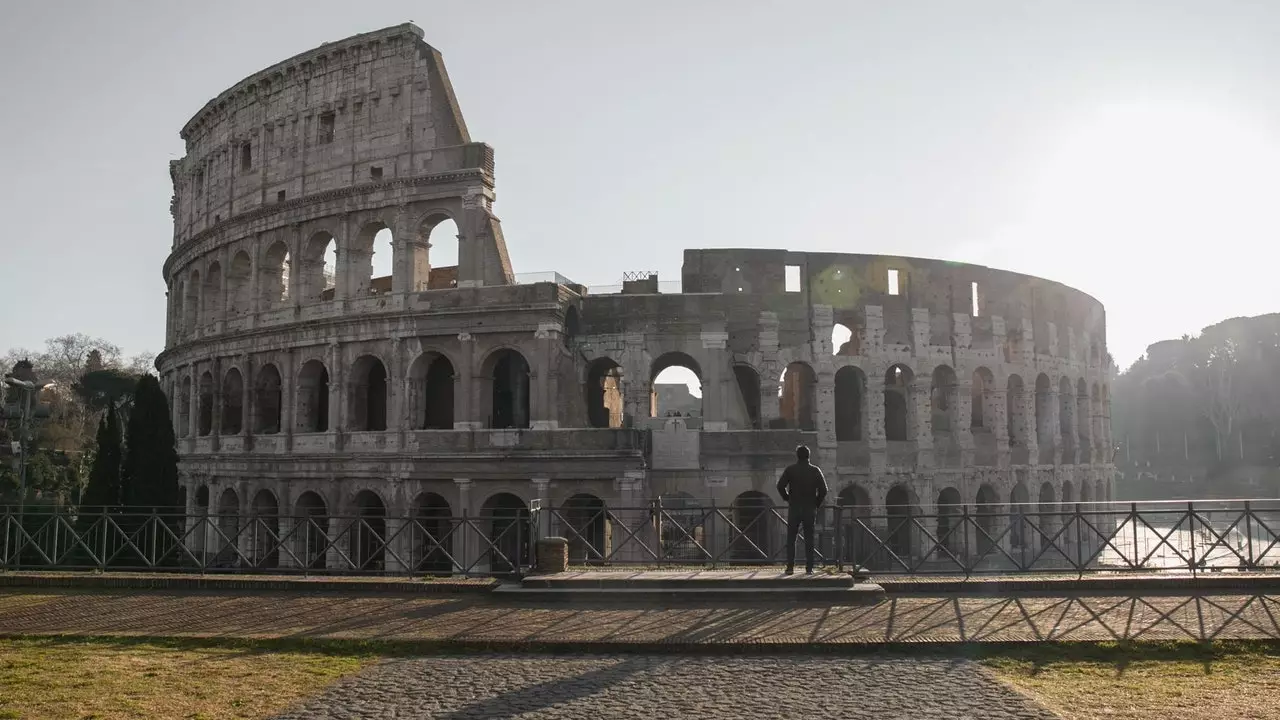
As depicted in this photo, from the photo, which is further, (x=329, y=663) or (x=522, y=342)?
(x=522, y=342)

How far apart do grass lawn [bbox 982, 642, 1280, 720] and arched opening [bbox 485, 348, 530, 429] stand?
1924 centimetres

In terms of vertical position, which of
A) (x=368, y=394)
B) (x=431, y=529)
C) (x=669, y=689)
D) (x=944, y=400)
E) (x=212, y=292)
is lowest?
(x=431, y=529)

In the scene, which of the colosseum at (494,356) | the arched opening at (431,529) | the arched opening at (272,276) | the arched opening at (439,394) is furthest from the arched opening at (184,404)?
the arched opening at (431,529)

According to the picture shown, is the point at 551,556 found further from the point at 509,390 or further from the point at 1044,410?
the point at 1044,410

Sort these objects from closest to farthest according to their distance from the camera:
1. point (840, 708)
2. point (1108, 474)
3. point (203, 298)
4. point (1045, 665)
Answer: point (840, 708), point (1045, 665), point (203, 298), point (1108, 474)

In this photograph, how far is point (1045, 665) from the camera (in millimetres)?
8586

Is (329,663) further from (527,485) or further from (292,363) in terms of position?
(292,363)

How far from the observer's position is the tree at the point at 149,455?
2647cm

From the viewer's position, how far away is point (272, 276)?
30.5 metres

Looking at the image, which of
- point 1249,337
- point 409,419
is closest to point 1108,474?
point 409,419

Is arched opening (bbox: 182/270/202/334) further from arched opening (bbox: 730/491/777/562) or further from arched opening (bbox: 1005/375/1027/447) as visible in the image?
arched opening (bbox: 1005/375/1027/447)

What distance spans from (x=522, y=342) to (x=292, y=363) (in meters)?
8.41

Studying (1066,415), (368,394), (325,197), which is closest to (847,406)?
(1066,415)

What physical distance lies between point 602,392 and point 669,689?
22.4 m
